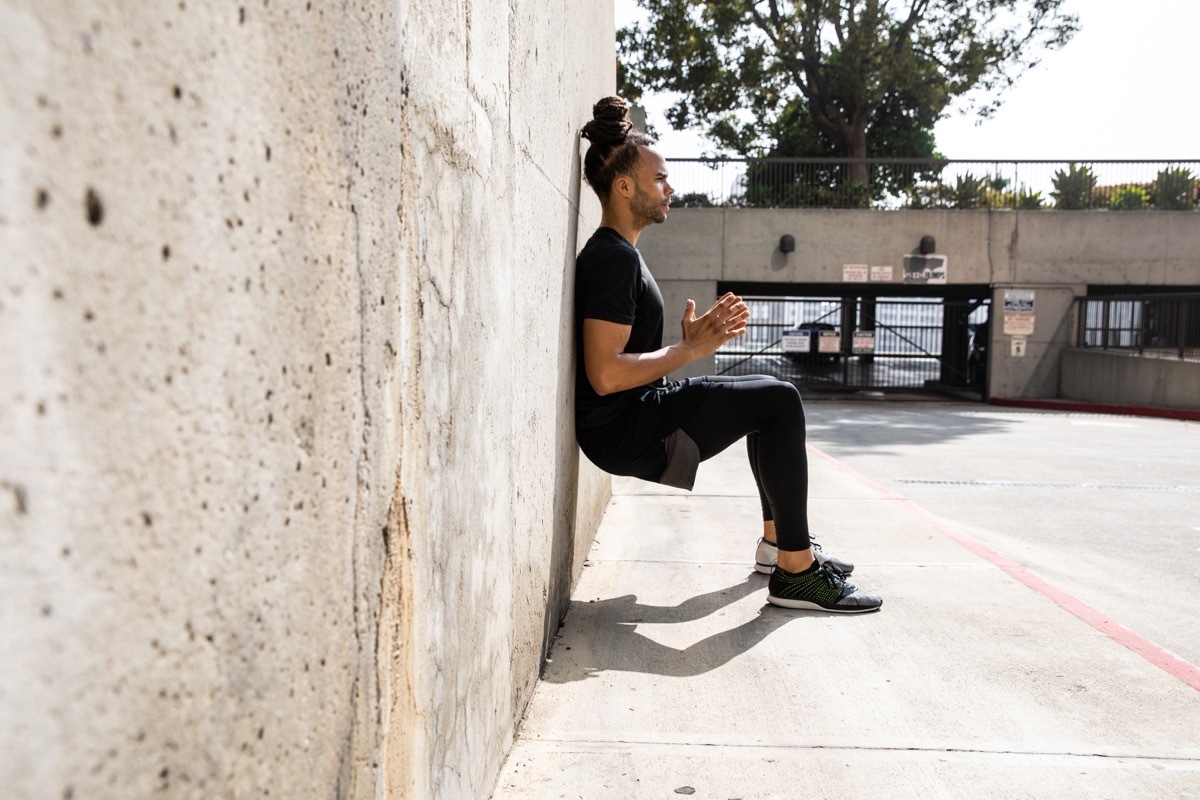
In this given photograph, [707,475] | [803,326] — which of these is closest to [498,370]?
[707,475]

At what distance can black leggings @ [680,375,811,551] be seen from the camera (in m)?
3.88

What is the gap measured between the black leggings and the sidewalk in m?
0.39

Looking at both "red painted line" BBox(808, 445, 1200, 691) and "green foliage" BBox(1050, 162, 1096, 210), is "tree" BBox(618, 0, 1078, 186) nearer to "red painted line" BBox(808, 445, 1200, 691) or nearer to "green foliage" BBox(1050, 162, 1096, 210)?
"green foliage" BBox(1050, 162, 1096, 210)

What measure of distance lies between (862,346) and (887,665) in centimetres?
1924

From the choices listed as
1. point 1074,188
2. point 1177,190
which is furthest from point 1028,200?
point 1177,190

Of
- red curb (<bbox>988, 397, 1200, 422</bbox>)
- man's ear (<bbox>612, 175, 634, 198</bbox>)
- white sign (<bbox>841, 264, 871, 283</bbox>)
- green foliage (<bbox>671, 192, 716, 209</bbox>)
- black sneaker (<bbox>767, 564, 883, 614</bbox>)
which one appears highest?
green foliage (<bbox>671, 192, 716, 209</bbox>)

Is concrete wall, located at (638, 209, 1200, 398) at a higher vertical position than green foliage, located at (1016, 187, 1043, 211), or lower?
lower

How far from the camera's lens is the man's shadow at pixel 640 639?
10.9 ft

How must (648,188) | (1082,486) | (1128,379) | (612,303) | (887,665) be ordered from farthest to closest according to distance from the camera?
(1128,379) → (1082,486) → (648,188) → (612,303) → (887,665)

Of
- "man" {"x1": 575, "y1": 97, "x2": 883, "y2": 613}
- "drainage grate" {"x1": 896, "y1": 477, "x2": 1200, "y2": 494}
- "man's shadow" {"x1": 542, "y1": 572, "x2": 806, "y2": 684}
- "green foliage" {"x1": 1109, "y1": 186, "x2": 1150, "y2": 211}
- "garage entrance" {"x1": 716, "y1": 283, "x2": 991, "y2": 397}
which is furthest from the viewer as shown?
"garage entrance" {"x1": 716, "y1": 283, "x2": 991, "y2": 397}

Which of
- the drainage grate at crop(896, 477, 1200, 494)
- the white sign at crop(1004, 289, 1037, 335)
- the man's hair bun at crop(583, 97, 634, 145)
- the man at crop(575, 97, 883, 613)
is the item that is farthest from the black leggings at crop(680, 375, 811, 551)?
→ the white sign at crop(1004, 289, 1037, 335)

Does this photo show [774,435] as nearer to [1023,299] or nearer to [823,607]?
[823,607]

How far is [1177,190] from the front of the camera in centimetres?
2095

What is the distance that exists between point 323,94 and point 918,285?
70.1 ft
